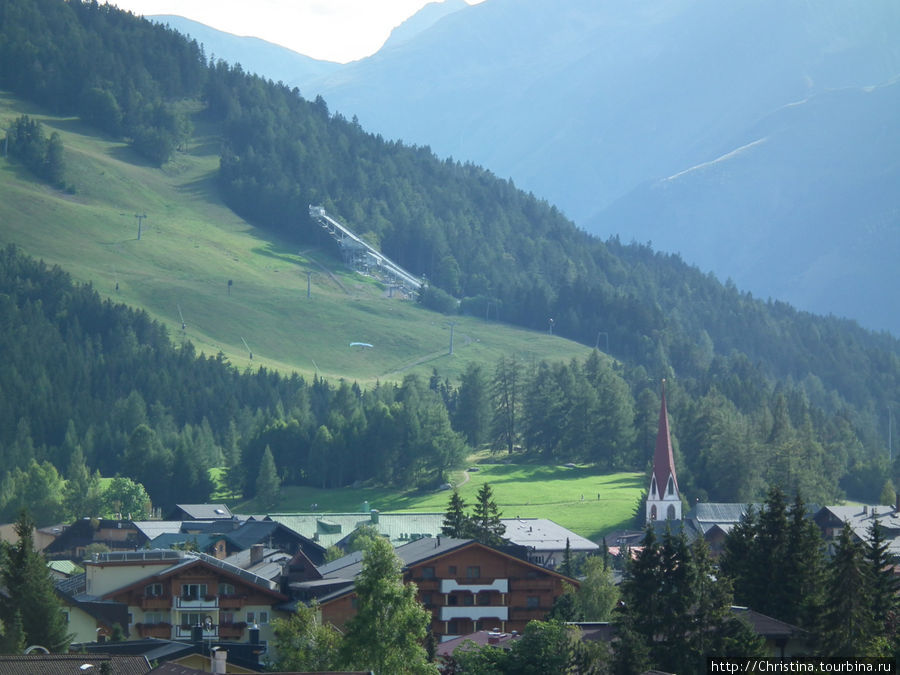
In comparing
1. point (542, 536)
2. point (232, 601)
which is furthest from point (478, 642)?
point (542, 536)

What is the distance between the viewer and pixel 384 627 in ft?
207

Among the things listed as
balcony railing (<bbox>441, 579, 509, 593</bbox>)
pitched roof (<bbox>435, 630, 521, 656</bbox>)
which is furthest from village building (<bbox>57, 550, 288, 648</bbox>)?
balcony railing (<bbox>441, 579, 509, 593</bbox>)

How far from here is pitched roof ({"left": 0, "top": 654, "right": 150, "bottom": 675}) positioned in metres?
55.0

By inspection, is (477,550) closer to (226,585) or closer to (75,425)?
(226,585)

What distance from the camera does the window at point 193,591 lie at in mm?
82500

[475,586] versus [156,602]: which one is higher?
Result: [475,586]

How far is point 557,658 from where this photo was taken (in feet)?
206

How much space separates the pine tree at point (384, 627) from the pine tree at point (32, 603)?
12500mm

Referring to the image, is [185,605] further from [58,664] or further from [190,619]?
[58,664]

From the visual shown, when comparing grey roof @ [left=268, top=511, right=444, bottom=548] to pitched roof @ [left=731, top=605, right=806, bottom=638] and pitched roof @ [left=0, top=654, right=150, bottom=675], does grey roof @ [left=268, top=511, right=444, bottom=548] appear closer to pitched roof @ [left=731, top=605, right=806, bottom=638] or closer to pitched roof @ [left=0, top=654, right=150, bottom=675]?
pitched roof @ [left=731, top=605, right=806, bottom=638]

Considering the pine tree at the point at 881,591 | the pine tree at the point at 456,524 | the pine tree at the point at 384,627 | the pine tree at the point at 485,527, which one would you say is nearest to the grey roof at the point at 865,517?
the pine tree at the point at 485,527

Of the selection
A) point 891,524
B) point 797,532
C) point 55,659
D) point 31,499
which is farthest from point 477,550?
point 31,499

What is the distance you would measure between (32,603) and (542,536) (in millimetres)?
67785

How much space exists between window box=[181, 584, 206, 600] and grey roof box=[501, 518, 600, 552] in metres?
44.5
